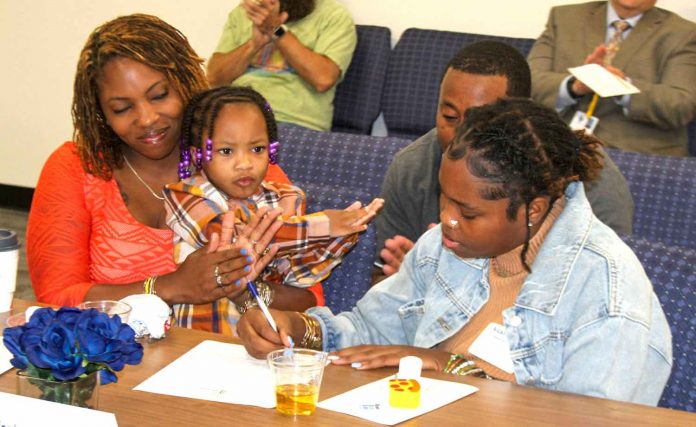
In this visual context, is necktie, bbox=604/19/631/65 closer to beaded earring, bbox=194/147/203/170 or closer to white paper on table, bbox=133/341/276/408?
beaded earring, bbox=194/147/203/170

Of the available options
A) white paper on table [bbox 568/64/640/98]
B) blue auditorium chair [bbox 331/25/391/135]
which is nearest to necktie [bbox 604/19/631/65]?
white paper on table [bbox 568/64/640/98]

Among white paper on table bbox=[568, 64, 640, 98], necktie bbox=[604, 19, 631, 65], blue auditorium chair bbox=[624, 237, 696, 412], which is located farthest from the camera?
necktie bbox=[604, 19, 631, 65]

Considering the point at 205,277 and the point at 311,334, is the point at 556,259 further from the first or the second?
the point at 205,277

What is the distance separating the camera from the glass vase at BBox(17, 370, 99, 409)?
1521 millimetres

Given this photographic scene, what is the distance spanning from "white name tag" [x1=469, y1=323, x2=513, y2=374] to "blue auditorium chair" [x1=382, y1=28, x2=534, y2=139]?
3094 mm

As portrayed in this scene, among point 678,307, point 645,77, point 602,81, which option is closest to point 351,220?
point 678,307

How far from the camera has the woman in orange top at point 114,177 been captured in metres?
2.58

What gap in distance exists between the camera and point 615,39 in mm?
4434

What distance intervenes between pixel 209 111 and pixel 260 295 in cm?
52

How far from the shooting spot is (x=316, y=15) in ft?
16.8

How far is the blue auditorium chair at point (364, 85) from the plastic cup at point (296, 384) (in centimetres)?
364

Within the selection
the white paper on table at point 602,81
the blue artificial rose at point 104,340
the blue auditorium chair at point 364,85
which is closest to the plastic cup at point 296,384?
the blue artificial rose at point 104,340

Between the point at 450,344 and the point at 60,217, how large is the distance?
1.15 m

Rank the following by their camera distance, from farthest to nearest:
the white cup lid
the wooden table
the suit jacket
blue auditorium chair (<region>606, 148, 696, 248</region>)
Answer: the suit jacket
blue auditorium chair (<region>606, 148, 696, 248</region>)
the white cup lid
the wooden table
